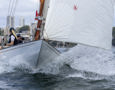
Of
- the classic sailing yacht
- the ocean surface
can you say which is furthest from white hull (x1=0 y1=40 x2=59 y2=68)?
the ocean surface

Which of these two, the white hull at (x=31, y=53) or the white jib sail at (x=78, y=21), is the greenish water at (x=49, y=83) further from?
the white jib sail at (x=78, y=21)

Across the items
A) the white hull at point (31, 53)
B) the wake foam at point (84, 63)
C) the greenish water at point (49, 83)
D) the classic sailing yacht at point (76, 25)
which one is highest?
the classic sailing yacht at point (76, 25)

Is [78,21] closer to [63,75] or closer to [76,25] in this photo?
[76,25]

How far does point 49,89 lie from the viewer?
761cm

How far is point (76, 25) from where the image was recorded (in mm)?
9125

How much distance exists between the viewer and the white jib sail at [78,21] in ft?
29.6

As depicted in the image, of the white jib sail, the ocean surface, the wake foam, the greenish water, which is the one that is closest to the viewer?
the greenish water


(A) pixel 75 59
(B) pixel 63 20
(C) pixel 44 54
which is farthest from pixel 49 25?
(A) pixel 75 59

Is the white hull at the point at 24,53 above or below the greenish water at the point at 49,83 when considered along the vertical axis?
above

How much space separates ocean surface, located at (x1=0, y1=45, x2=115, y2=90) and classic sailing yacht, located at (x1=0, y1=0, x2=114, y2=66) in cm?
93

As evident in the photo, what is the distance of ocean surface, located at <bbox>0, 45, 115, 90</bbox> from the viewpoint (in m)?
7.96

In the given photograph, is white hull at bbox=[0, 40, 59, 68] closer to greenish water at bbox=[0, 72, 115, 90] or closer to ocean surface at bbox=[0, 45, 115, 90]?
ocean surface at bbox=[0, 45, 115, 90]

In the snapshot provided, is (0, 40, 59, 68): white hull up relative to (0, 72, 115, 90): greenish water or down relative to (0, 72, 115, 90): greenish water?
up

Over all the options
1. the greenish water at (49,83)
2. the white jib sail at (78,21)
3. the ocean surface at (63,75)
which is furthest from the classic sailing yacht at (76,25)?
the greenish water at (49,83)
